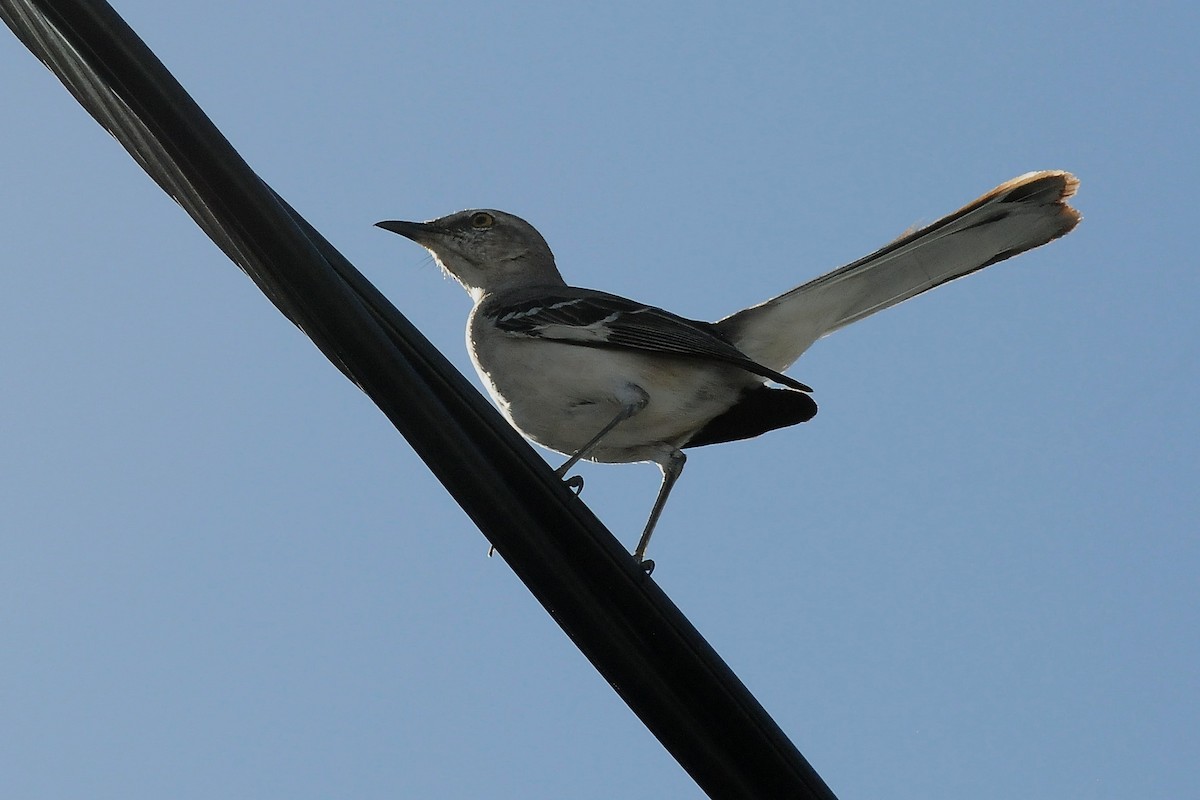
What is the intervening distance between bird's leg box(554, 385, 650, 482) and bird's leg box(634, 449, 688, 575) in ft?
1.33

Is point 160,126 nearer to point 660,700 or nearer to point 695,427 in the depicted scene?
point 660,700

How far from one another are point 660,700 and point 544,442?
291cm

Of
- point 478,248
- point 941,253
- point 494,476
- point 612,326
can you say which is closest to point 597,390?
point 612,326

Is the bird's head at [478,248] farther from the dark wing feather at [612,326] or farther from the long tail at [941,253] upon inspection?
the long tail at [941,253]

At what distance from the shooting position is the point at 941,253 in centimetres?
607

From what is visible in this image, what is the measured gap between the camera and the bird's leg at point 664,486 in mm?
5742

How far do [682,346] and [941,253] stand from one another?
1.41 m

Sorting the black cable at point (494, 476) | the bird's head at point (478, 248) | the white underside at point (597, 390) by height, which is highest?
the bird's head at point (478, 248)

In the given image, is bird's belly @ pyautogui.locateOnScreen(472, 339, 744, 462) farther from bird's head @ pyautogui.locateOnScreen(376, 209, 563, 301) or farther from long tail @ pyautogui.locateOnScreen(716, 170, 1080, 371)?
bird's head @ pyautogui.locateOnScreen(376, 209, 563, 301)

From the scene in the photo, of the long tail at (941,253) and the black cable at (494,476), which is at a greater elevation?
the long tail at (941,253)

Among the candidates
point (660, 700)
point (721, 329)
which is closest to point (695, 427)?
point (721, 329)

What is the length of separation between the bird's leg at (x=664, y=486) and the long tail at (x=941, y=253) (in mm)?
830

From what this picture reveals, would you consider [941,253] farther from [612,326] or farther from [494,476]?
[494,476]

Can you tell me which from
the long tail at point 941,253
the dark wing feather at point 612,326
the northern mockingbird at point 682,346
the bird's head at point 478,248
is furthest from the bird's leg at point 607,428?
the bird's head at point 478,248
